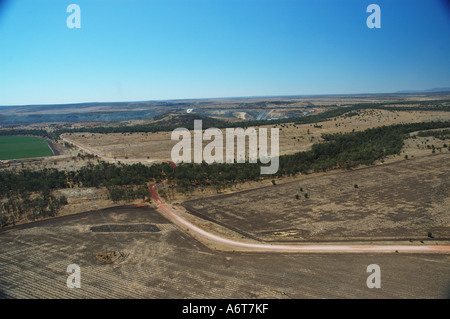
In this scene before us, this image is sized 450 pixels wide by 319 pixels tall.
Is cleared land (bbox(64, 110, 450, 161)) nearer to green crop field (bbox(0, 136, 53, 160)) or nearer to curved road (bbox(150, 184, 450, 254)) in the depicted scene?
green crop field (bbox(0, 136, 53, 160))

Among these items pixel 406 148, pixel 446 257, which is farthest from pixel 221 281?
pixel 406 148

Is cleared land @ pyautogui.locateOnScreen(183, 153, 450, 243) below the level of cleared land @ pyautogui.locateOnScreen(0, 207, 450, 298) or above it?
above

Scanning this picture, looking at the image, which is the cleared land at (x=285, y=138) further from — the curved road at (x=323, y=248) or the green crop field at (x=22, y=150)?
the curved road at (x=323, y=248)

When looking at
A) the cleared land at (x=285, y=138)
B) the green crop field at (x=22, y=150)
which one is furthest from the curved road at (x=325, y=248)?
the green crop field at (x=22, y=150)

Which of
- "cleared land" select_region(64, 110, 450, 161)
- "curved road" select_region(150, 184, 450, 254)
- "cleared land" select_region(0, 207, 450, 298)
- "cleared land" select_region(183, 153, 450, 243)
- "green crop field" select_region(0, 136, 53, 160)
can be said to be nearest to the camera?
"cleared land" select_region(0, 207, 450, 298)

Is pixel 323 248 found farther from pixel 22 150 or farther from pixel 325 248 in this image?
pixel 22 150

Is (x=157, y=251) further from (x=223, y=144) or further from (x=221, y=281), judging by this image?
(x=223, y=144)

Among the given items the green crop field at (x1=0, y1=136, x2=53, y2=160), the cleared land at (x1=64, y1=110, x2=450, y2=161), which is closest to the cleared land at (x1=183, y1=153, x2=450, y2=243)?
the cleared land at (x1=64, y1=110, x2=450, y2=161)
